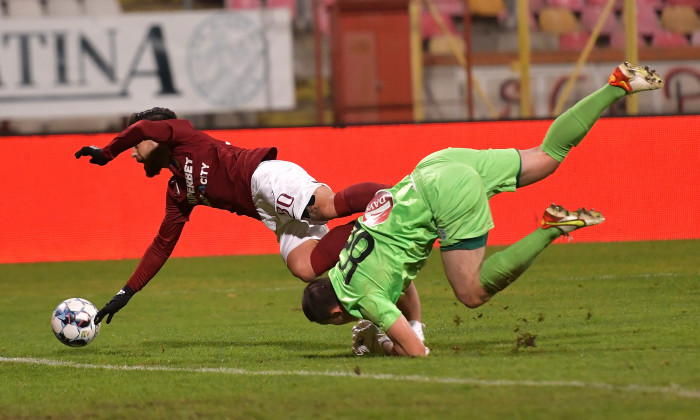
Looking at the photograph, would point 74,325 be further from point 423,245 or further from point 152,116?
point 423,245

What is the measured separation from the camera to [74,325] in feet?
23.4

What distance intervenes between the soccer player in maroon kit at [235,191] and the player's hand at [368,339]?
45 centimetres

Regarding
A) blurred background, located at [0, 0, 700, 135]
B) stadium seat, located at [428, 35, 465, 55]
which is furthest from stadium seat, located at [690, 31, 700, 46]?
stadium seat, located at [428, 35, 465, 55]

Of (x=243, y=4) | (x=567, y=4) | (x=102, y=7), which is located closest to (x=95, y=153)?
(x=243, y=4)

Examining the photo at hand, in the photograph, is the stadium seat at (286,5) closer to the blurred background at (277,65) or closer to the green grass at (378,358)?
the blurred background at (277,65)

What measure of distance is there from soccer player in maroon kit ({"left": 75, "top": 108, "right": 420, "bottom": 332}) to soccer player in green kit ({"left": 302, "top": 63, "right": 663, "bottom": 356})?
664mm

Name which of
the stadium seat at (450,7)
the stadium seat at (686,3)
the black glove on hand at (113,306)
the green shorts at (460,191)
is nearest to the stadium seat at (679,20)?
the stadium seat at (686,3)

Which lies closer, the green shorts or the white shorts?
the green shorts

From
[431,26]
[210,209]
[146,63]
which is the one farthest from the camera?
[431,26]

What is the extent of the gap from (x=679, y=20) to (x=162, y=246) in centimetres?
1068

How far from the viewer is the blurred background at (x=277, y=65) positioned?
15.0 metres

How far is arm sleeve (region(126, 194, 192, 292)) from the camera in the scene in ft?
24.8

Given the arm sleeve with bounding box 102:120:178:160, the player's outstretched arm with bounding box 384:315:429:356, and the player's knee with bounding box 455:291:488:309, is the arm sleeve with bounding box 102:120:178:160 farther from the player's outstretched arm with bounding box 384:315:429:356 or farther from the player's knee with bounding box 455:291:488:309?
the player's knee with bounding box 455:291:488:309

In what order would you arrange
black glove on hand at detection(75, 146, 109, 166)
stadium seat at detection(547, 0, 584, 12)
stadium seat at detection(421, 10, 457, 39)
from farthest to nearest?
stadium seat at detection(547, 0, 584, 12), stadium seat at detection(421, 10, 457, 39), black glove on hand at detection(75, 146, 109, 166)
